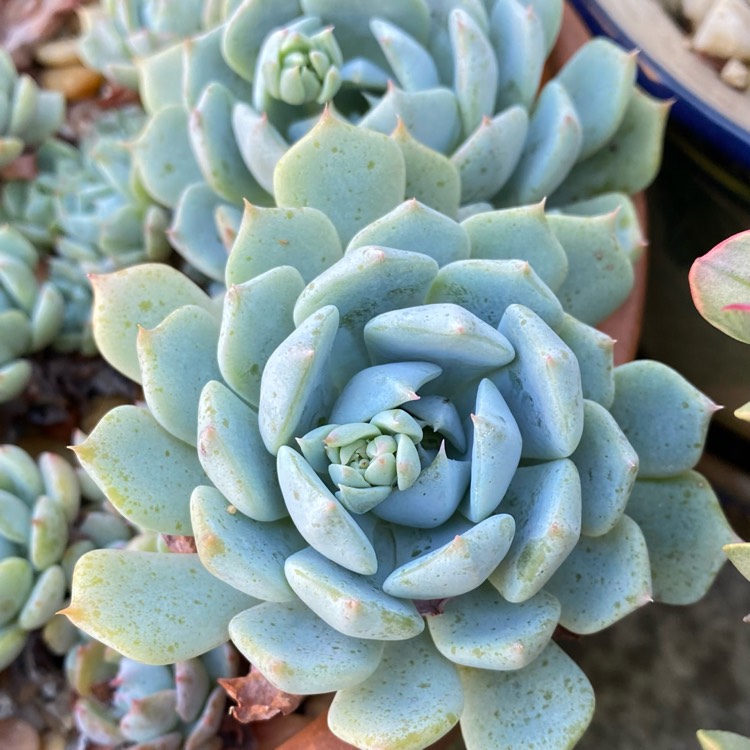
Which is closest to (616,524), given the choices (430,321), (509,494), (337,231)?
(509,494)

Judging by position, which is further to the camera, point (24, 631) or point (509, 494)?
point (24, 631)

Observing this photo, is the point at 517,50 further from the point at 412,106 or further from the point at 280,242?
the point at 280,242

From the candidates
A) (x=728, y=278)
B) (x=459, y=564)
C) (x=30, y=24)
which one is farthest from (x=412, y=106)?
(x=30, y=24)

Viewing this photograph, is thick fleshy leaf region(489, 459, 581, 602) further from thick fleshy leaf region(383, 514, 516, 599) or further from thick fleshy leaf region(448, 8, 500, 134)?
thick fleshy leaf region(448, 8, 500, 134)

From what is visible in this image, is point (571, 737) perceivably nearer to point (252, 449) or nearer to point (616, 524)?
point (616, 524)

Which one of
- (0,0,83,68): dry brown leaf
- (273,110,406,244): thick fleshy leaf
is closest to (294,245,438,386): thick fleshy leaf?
(273,110,406,244): thick fleshy leaf

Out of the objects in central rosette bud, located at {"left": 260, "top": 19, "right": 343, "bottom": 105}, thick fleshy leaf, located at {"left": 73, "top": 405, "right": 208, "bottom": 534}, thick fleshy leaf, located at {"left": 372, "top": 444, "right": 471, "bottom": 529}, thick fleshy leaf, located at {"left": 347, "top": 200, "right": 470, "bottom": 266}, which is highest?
central rosette bud, located at {"left": 260, "top": 19, "right": 343, "bottom": 105}
